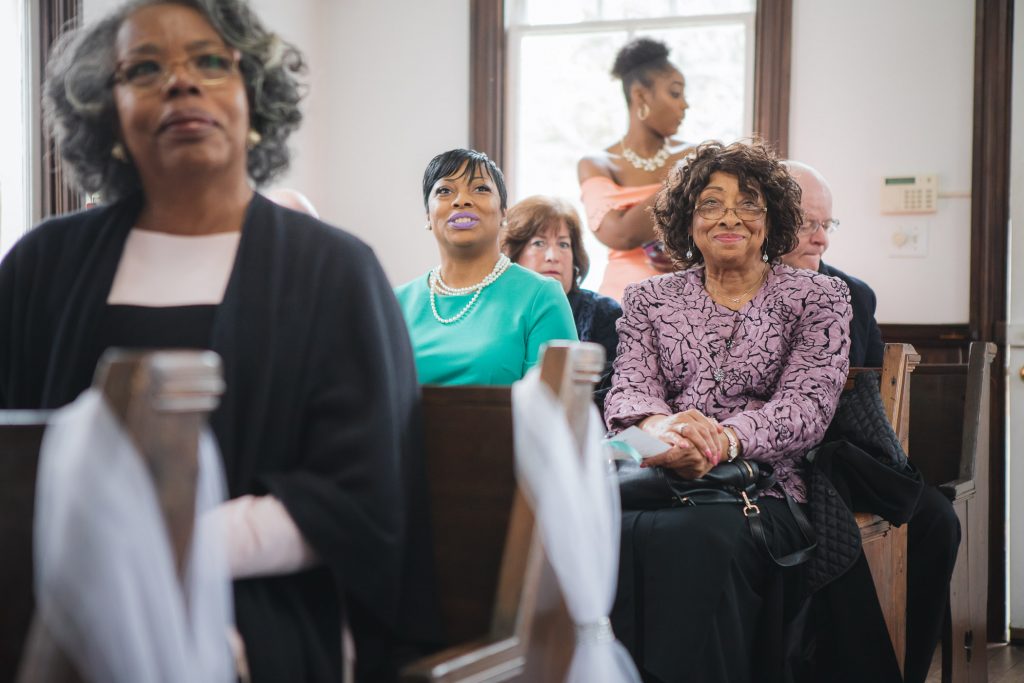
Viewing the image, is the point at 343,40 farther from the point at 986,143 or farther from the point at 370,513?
the point at 370,513

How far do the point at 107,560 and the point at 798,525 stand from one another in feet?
5.86

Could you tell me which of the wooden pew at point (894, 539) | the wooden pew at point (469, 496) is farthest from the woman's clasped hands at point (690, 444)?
the wooden pew at point (469, 496)

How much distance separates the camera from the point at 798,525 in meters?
2.36

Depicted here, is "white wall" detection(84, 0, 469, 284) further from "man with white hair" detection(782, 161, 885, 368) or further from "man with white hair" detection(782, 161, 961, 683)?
"man with white hair" detection(782, 161, 961, 683)

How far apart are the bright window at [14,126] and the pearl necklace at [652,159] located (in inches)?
95.7

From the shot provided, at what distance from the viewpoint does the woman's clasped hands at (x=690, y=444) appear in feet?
7.67

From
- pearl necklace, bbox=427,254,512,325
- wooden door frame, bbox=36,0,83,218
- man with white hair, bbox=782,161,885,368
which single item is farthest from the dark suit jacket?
wooden door frame, bbox=36,0,83,218

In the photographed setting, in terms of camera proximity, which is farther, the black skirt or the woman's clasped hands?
the woman's clasped hands

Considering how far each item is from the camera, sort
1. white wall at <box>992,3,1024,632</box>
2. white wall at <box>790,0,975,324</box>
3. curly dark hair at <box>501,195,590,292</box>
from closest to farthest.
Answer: curly dark hair at <box>501,195,590,292</box> → white wall at <box>992,3,1024,632</box> → white wall at <box>790,0,975,324</box>

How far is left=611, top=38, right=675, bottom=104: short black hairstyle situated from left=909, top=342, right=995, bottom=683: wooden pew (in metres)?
2.06

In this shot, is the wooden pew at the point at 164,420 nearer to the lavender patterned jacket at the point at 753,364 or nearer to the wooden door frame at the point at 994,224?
the lavender patterned jacket at the point at 753,364

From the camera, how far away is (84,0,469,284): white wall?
4926 mm

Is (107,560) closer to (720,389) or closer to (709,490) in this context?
(709,490)

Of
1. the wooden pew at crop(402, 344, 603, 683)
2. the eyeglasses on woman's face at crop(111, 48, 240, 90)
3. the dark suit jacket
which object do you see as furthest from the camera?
the dark suit jacket
